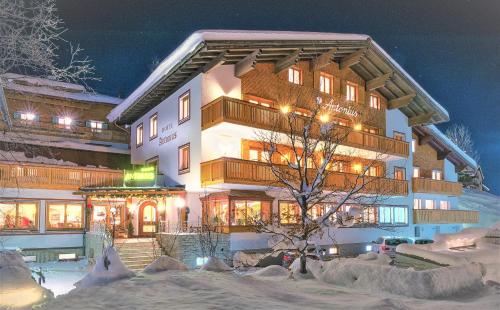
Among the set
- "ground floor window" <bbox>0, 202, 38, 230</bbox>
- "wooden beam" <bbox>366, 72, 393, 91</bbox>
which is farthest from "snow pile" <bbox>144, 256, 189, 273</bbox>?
"wooden beam" <bbox>366, 72, 393, 91</bbox>

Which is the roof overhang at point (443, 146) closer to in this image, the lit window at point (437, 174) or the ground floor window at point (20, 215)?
the lit window at point (437, 174)

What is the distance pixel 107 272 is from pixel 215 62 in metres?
13.7

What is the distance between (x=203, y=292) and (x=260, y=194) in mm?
14374

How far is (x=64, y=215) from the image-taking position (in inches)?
1016

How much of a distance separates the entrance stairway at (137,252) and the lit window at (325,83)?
46.5 ft

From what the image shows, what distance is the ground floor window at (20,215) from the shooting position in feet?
79.0

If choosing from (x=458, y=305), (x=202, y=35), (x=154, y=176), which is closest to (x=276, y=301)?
(x=458, y=305)

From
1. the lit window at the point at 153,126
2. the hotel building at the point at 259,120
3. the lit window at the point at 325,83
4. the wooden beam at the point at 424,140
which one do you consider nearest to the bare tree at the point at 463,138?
the wooden beam at the point at 424,140

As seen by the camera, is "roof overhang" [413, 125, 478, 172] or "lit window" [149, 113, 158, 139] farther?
"roof overhang" [413, 125, 478, 172]

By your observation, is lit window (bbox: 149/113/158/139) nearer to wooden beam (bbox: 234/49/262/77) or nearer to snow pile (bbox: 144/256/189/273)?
wooden beam (bbox: 234/49/262/77)

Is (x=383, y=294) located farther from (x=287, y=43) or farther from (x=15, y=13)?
(x=287, y=43)

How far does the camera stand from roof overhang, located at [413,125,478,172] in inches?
1460

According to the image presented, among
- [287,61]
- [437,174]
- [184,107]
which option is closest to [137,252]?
[184,107]

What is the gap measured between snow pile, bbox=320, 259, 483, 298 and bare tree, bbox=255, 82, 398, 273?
1.81 meters
